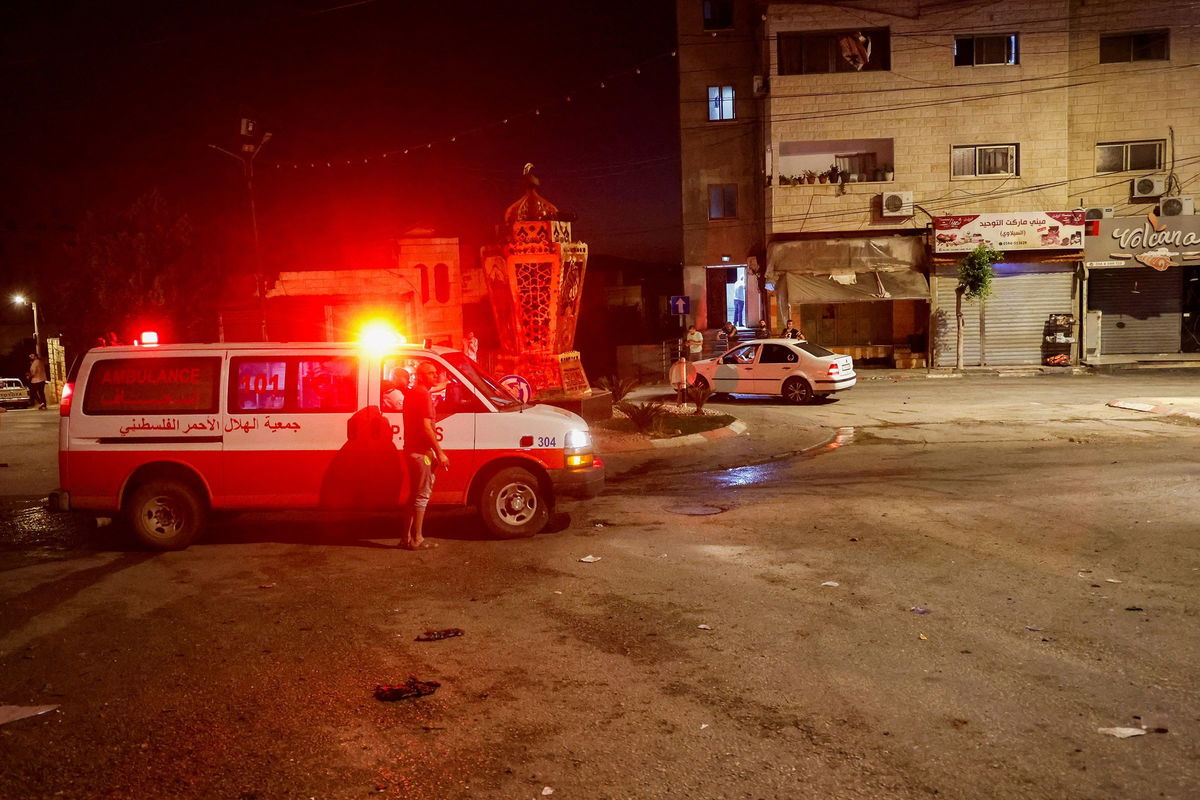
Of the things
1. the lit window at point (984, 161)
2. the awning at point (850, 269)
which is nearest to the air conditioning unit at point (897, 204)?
the awning at point (850, 269)

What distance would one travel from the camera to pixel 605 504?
1040 centimetres

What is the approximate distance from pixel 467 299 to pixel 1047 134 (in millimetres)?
25166

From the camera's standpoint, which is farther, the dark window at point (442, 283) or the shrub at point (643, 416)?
the dark window at point (442, 283)

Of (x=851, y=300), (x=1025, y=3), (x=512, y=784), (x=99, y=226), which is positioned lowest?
(x=512, y=784)

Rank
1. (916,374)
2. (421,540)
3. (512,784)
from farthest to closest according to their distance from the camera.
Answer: (916,374) → (421,540) → (512,784)

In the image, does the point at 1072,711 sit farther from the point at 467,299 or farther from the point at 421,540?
the point at 467,299

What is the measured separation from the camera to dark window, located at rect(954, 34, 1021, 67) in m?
30.8

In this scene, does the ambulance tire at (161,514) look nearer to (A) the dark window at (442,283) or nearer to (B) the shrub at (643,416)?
(B) the shrub at (643,416)

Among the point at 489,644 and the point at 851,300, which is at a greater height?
the point at 851,300

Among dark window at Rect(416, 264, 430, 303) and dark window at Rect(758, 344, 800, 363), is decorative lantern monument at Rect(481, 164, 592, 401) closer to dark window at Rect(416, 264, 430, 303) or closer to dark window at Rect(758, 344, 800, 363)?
dark window at Rect(758, 344, 800, 363)

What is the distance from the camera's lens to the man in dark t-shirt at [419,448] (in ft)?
26.3

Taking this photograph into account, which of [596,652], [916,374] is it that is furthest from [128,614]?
[916,374]

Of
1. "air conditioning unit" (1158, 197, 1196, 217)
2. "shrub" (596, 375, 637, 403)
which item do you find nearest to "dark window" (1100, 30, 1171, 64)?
"air conditioning unit" (1158, 197, 1196, 217)

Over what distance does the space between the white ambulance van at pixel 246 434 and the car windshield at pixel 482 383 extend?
A: 27 cm
